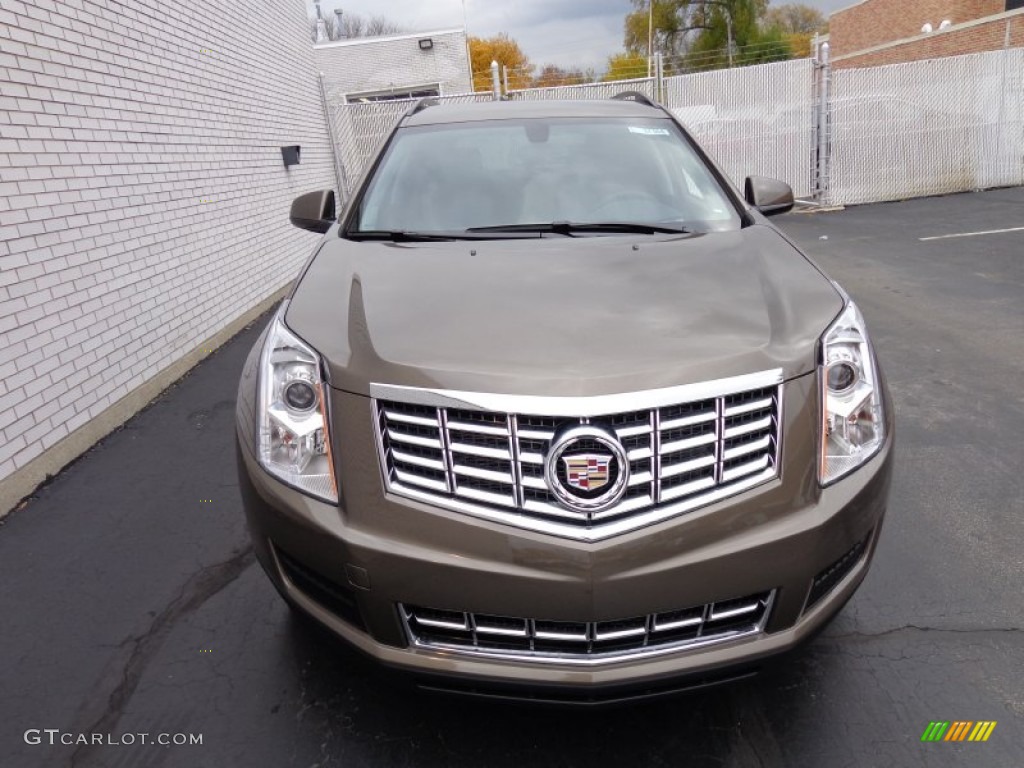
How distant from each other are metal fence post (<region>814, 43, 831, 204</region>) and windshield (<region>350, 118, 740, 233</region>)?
11.7 meters

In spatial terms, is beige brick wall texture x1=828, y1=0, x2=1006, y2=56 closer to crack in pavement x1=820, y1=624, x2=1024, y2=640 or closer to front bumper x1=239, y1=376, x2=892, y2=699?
crack in pavement x1=820, y1=624, x2=1024, y2=640

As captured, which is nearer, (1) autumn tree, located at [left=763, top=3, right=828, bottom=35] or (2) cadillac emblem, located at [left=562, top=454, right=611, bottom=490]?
(2) cadillac emblem, located at [left=562, top=454, right=611, bottom=490]

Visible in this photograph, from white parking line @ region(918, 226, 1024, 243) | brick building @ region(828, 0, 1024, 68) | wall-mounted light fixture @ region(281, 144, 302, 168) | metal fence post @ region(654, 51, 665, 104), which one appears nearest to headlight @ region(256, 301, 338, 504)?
wall-mounted light fixture @ region(281, 144, 302, 168)

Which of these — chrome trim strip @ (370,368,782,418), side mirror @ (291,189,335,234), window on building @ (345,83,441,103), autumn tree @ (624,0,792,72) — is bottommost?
chrome trim strip @ (370,368,782,418)

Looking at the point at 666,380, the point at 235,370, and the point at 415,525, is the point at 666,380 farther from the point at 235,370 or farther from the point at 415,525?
the point at 235,370

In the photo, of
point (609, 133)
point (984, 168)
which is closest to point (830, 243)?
point (984, 168)

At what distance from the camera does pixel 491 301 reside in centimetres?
210

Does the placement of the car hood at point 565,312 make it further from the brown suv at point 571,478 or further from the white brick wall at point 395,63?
the white brick wall at point 395,63

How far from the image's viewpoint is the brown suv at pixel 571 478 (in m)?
1.71

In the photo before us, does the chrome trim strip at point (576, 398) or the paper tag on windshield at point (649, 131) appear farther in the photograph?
the paper tag on windshield at point (649, 131)

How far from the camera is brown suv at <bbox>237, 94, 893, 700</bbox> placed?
1.71 metres

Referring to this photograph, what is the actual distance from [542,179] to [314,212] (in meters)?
1.16

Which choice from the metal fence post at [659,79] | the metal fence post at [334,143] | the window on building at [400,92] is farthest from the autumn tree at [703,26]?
the metal fence post at [334,143]

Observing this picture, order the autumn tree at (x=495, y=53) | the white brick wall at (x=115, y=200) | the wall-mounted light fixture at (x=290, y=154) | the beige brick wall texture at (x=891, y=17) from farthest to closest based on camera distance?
1. the autumn tree at (x=495, y=53)
2. the beige brick wall texture at (x=891, y=17)
3. the wall-mounted light fixture at (x=290, y=154)
4. the white brick wall at (x=115, y=200)
